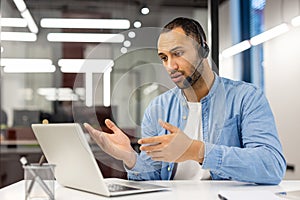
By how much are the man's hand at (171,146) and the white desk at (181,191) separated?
0.31 ft

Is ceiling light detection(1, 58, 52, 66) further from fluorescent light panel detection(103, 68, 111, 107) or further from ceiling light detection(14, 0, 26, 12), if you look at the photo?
fluorescent light panel detection(103, 68, 111, 107)

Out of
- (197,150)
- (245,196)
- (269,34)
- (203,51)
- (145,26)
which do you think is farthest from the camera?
(269,34)

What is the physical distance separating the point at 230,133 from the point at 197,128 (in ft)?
0.40

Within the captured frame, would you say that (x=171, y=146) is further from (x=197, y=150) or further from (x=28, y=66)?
(x=28, y=66)

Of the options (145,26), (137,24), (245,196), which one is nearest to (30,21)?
(137,24)

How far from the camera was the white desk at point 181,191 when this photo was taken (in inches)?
42.9

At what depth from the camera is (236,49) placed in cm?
354

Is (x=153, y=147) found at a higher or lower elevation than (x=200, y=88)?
lower

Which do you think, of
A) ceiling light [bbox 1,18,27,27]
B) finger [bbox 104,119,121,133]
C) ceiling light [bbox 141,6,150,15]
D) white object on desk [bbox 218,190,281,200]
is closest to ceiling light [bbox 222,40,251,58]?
ceiling light [bbox 141,6,150,15]

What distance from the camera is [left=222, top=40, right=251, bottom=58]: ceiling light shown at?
3465 millimetres

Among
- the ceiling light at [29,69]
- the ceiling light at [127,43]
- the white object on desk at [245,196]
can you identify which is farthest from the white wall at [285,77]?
the white object on desk at [245,196]

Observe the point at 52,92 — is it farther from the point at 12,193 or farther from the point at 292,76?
the point at 12,193

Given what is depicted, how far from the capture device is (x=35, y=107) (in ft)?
11.2

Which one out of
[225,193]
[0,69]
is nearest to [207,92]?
[225,193]
